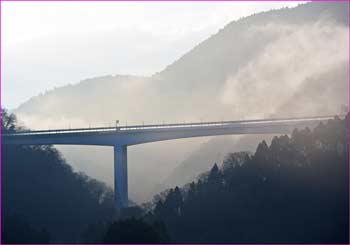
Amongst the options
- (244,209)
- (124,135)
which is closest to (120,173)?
(124,135)

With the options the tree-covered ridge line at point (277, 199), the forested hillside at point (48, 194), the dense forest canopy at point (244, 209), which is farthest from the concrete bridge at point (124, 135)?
the tree-covered ridge line at point (277, 199)

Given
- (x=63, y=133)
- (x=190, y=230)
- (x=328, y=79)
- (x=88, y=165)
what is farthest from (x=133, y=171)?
(x=190, y=230)

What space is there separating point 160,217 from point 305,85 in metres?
132

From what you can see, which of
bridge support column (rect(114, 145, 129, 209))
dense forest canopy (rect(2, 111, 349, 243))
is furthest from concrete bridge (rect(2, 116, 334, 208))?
dense forest canopy (rect(2, 111, 349, 243))

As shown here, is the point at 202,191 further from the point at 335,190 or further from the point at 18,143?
the point at 18,143

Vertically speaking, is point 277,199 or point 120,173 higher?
point 120,173

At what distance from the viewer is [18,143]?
82875mm

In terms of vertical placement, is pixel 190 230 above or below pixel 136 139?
below

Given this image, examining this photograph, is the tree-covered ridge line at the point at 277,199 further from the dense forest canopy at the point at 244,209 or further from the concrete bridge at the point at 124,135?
the concrete bridge at the point at 124,135

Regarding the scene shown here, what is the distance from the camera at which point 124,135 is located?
82.1 meters

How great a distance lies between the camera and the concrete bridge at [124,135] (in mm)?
81625

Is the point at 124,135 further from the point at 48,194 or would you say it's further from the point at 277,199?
the point at 277,199

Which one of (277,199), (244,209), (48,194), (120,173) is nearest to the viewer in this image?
(244,209)

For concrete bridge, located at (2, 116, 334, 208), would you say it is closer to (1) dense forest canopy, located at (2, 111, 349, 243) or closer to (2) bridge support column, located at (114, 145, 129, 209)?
(2) bridge support column, located at (114, 145, 129, 209)
